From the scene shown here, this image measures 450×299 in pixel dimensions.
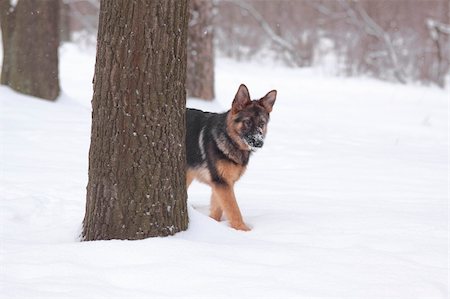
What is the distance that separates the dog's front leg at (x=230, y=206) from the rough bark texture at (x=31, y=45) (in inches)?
223

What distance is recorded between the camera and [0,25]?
34.0 feet

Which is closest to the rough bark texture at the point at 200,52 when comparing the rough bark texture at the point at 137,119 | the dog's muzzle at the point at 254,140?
the dog's muzzle at the point at 254,140

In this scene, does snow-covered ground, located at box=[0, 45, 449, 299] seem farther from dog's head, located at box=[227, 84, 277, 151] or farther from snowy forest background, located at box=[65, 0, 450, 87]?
snowy forest background, located at box=[65, 0, 450, 87]

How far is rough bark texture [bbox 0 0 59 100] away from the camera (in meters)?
9.86

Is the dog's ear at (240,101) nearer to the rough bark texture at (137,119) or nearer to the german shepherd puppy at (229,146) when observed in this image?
the german shepherd puppy at (229,146)

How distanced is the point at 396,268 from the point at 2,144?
5283 millimetres

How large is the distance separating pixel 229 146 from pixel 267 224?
0.75m

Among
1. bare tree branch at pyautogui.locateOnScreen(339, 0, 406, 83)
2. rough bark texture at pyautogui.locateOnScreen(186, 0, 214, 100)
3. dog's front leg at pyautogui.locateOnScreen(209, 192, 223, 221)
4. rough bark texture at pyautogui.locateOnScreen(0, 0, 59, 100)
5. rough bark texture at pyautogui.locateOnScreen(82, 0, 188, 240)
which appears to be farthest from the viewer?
bare tree branch at pyautogui.locateOnScreen(339, 0, 406, 83)

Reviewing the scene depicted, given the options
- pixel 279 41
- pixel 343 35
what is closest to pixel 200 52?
pixel 279 41

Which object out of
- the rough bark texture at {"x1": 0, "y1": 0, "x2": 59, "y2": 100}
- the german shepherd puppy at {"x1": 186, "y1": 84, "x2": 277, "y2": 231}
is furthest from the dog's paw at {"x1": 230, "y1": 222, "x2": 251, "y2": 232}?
the rough bark texture at {"x1": 0, "y1": 0, "x2": 59, "y2": 100}

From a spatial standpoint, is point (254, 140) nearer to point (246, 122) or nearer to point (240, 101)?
point (246, 122)

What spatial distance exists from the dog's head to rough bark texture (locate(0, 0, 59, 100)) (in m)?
5.54

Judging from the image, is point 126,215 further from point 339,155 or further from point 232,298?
point 339,155

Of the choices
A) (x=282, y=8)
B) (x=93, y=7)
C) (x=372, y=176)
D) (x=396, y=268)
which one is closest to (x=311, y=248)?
(x=396, y=268)
